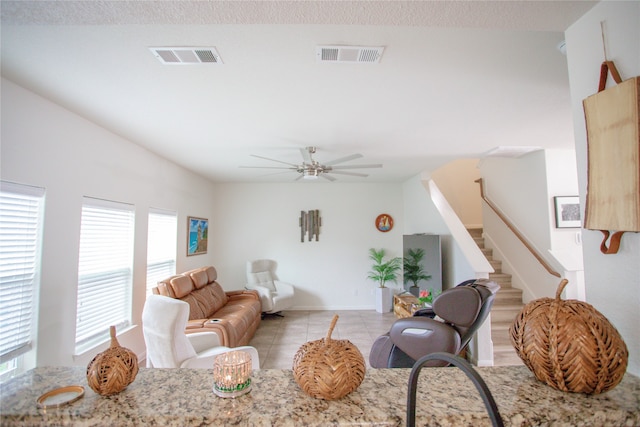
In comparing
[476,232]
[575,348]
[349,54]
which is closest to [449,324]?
[575,348]

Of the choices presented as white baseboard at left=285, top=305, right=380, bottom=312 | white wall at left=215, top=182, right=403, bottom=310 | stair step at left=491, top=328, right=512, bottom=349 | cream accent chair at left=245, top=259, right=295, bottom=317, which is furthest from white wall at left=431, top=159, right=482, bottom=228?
cream accent chair at left=245, top=259, right=295, bottom=317

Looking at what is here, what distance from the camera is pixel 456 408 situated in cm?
75

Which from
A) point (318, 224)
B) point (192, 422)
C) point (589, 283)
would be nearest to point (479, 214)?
point (318, 224)

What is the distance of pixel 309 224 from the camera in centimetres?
615

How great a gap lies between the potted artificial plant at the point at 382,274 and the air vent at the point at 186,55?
4.91m

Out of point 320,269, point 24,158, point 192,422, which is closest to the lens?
point 192,422

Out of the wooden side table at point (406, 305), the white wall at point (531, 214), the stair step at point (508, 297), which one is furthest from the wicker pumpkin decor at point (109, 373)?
the white wall at point (531, 214)

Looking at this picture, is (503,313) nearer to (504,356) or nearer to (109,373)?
(504,356)

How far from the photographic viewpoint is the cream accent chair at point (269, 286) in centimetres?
524

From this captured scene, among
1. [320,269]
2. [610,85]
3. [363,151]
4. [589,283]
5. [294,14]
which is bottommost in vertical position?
[320,269]

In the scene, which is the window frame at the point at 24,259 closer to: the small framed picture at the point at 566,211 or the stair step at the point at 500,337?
the stair step at the point at 500,337

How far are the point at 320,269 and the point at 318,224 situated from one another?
0.97 meters

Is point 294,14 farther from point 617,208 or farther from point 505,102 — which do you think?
point 505,102

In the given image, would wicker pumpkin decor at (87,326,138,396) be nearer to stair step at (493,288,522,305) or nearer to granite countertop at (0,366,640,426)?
granite countertop at (0,366,640,426)
